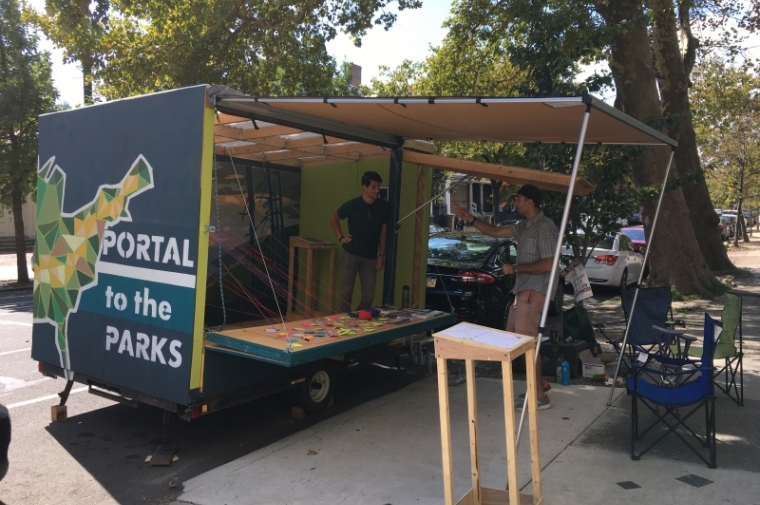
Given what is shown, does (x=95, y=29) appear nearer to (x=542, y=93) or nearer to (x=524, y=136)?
(x=542, y=93)

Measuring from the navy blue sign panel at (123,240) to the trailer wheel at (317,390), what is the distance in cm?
136

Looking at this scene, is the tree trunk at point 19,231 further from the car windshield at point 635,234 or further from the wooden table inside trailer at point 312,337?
the car windshield at point 635,234

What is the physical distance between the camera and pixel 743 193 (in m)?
27.7

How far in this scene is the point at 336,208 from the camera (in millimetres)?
8375

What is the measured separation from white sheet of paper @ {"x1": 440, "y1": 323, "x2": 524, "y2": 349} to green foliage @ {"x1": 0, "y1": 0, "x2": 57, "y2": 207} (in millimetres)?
14344

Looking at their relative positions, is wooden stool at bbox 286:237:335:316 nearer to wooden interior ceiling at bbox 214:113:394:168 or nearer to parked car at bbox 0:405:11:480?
wooden interior ceiling at bbox 214:113:394:168

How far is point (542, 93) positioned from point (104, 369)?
18.7 feet

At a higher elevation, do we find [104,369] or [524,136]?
[524,136]

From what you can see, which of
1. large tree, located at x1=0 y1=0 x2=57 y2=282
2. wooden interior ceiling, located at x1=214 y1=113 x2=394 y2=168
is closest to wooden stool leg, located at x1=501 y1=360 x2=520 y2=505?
wooden interior ceiling, located at x1=214 y1=113 x2=394 y2=168

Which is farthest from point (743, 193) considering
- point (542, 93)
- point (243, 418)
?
point (243, 418)

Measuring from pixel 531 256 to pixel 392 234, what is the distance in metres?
2.47

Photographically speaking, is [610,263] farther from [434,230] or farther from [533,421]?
[533,421]

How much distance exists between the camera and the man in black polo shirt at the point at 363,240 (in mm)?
7168

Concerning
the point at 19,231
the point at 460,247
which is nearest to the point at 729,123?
the point at 460,247
